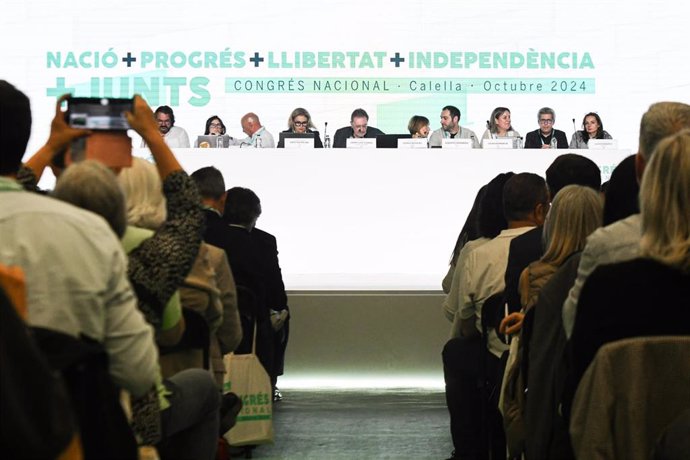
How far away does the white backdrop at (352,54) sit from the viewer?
33.1 ft

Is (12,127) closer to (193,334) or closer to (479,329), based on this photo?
(193,334)

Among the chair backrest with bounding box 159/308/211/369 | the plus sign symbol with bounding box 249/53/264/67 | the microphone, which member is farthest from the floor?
the plus sign symbol with bounding box 249/53/264/67

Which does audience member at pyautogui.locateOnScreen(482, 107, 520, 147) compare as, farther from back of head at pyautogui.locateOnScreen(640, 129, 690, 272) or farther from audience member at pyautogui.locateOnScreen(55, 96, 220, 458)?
back of head at pyautogui.locateOnScreen(640, 129, 690, 272)

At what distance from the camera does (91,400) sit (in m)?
1.94

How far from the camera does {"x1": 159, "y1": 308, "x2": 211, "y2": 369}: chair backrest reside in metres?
3.23

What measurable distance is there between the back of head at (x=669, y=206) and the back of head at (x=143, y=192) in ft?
3.99

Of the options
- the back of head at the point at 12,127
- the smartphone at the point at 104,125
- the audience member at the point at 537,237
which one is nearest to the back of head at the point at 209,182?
the audience member at the point at 537,237

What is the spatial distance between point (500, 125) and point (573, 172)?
5.69 m

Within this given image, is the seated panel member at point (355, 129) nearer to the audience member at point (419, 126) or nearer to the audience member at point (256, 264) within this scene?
the audience member at point (419, 126)

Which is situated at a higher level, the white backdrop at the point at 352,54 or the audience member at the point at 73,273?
the white backdrop at the point at 352,54

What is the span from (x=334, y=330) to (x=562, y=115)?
12.5 ft

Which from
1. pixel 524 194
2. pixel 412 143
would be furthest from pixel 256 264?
pixel 412 143

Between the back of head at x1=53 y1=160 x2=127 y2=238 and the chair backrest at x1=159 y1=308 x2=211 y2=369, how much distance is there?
94cm

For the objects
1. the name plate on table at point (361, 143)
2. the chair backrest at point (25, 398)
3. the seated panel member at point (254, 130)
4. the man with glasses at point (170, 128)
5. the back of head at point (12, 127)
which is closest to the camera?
the chair backrest at point (25, 398)
